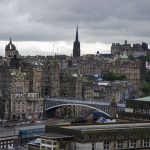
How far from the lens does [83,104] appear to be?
15500 centimetres

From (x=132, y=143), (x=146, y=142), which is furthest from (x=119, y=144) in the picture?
(x=146, y=142)

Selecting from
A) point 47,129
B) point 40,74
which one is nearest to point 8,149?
point 47,129

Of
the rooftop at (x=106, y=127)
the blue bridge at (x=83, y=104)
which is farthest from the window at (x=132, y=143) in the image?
the blue bridge at (x=83, y=104)

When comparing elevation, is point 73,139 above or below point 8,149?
above

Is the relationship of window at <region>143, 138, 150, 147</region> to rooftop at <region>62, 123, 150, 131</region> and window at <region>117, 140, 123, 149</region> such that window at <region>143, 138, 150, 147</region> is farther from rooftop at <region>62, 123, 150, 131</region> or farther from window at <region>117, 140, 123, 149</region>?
window at <region>117, 140, 123, 149</region>

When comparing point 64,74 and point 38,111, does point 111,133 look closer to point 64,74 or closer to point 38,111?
point 38,111

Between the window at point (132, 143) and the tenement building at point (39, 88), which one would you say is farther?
the tenement building at point (39, 88)

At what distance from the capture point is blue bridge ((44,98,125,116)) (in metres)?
148

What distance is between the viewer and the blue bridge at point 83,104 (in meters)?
148

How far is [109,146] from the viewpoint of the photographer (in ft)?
159

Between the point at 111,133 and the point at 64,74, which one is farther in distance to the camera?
the point at 64,74

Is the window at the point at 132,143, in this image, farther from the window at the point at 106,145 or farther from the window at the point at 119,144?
the window at the point at 106,145

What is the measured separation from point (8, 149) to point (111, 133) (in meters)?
48.5

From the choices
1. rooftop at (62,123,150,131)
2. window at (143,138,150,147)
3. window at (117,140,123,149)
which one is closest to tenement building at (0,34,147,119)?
rooftop at (62,123,150,131)
